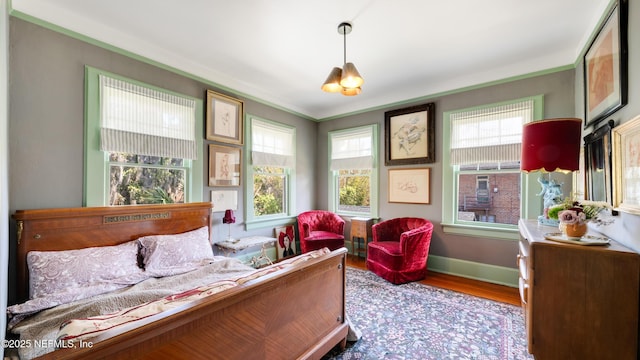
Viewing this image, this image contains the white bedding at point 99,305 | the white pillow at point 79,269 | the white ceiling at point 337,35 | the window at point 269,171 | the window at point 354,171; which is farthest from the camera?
the window at point 354,171

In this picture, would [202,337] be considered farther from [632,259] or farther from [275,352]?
[632,259]

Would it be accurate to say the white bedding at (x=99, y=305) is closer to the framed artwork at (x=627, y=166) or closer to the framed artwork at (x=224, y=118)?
the framed artwork at (x=224, y=118)

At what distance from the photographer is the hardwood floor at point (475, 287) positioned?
10.2 feet

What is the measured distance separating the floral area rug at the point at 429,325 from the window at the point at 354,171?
5.84ft

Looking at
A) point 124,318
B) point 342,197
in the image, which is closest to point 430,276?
point 342,197

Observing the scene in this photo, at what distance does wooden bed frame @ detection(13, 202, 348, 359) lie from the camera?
107 cm

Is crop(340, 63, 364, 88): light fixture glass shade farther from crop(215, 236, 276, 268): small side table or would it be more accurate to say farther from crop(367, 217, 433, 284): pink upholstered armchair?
crop(215, 236, 276, 268): small side table

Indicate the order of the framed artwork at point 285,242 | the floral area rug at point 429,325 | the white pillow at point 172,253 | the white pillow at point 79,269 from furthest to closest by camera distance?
the framed artwork at point 285,242 → the white pillow at point 172,253 → the floral area rug at point 429,325 → the white pillow at point 79,269

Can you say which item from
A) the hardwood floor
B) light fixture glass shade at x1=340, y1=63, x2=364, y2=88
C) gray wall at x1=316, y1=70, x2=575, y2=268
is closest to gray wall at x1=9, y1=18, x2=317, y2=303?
light fixture glass shade at x1=340, y1=63, x2=364, y2=88

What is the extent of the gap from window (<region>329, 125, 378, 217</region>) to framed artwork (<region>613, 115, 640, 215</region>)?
3037 millimetres

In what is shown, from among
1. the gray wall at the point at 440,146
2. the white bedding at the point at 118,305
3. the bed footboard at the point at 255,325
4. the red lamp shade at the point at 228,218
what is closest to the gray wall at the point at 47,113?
the white bedding at the point at 118,305

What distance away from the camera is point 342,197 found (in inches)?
204

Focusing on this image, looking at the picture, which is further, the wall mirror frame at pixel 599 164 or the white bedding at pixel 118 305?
the wall mirror frame at pixel 599 164

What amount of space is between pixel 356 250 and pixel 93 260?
3.77 m
